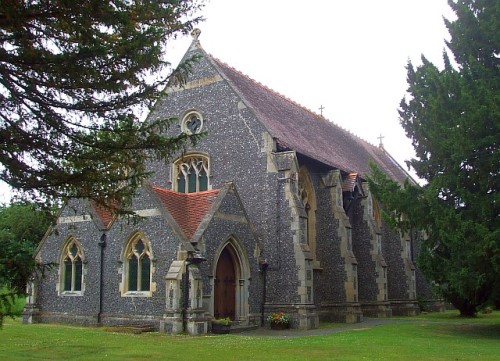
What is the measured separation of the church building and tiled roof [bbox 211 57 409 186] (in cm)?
15

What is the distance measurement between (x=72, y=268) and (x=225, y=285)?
5628 mm

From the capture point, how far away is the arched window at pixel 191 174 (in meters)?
22.4

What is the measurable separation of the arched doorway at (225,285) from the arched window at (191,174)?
403cm

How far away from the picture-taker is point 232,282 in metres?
19.2

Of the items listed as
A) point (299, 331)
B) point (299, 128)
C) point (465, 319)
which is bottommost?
point (465, 319)

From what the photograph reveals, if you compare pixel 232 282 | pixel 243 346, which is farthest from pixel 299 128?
pixel 243 346

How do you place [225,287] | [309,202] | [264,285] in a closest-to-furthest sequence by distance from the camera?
[225,287] < [264,285] < [309,202]

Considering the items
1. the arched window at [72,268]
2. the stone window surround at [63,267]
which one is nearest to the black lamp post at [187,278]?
the stone window surround at [63,267]

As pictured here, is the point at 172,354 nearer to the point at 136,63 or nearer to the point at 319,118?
the point at 136,63

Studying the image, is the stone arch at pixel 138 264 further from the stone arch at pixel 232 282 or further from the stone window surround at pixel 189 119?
the stone window surround at pixel 189 119

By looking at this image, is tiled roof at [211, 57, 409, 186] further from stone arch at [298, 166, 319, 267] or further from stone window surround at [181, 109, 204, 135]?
stone window surround at [181, 109, 204, 135]

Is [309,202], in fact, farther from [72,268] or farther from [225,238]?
[72,268]

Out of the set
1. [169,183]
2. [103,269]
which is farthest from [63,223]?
[169,183]

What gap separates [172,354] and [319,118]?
71.9 ft
